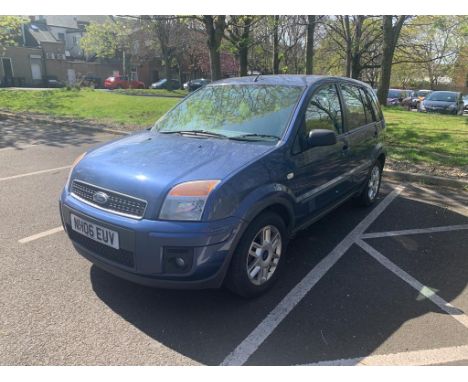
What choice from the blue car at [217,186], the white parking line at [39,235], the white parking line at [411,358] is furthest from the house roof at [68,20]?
the white parking line at [411,358]

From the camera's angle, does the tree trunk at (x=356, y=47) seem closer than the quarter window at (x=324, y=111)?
No

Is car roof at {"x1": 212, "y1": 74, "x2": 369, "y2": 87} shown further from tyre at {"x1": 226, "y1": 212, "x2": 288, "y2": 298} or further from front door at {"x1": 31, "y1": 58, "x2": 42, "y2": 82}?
front door at {"x1": 31, "y1": 58, "x2": 42, "y2": 82}

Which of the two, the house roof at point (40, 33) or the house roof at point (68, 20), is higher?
the house roof at point (68, 20)

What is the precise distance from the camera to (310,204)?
386cm

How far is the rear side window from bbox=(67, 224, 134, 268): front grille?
9.83 feet

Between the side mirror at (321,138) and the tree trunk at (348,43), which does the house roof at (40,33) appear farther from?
the side mirror at (321,138)

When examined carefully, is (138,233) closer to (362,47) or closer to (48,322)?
(48,322)

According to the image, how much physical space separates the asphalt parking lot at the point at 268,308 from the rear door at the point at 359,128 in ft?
2.71

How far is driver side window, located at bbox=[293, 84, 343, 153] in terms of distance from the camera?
3.65 meters

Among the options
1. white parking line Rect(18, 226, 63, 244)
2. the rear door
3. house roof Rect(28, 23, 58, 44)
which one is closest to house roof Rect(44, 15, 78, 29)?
house roof Rect(28, 23, 58, 44)

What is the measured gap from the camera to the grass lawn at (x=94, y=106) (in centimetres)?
1346

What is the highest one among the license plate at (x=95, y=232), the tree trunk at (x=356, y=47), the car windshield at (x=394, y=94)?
the tree trunk at (x=356, y=47)

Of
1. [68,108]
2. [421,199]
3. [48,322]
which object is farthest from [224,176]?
[68,108]

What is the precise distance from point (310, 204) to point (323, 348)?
150cm
